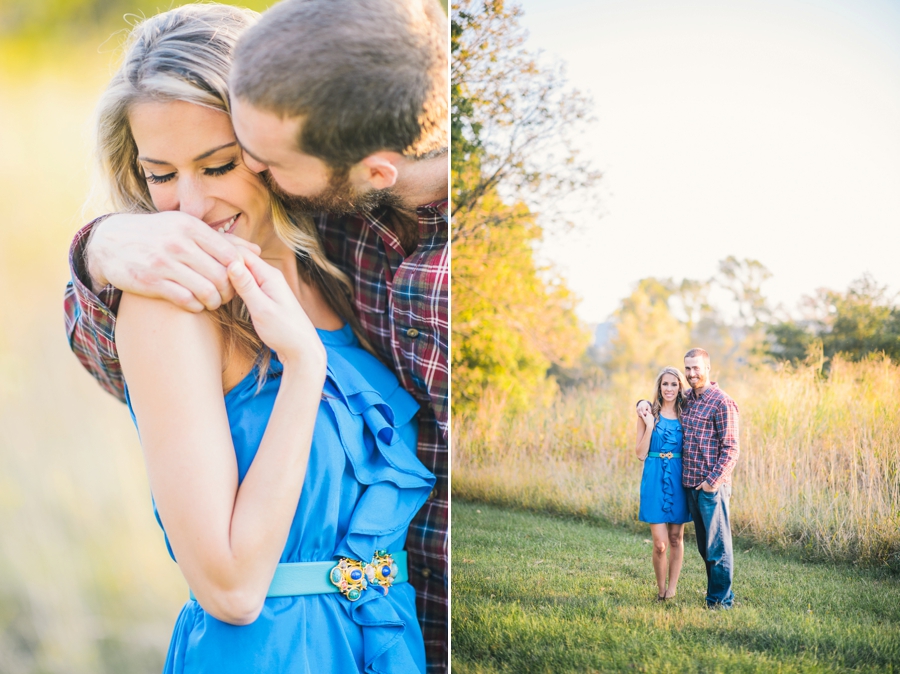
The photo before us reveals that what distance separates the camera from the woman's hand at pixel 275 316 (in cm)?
147

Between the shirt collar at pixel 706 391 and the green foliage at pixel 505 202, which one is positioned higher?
the green foliage at pixel 505 202

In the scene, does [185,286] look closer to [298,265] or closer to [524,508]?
[298,265]

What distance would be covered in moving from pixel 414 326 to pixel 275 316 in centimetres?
48

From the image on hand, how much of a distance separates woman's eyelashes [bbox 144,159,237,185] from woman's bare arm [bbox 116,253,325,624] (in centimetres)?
34

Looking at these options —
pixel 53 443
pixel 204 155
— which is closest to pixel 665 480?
pixel 204 155

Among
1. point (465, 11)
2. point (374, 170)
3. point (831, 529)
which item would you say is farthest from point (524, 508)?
point (465, 11)

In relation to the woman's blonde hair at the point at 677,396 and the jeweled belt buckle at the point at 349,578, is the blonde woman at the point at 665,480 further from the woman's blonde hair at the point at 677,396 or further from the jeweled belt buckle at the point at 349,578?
the jeweled belt buckle at the point at 349,578

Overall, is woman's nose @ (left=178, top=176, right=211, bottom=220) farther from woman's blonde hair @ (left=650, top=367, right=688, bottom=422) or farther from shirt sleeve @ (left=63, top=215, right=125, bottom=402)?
woman's blonde hair @ (left=650, top=367, right=688, bottom=422)

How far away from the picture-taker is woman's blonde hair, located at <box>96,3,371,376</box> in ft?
4.93

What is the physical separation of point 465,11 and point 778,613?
194 centimetres

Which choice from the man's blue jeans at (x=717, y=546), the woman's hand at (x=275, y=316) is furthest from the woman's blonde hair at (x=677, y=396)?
the woman's hand at (x=275, y=316)

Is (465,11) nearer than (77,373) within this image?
Yes

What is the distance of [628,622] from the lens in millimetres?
1879

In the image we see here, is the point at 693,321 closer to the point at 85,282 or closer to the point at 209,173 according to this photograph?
the point at 209,173
